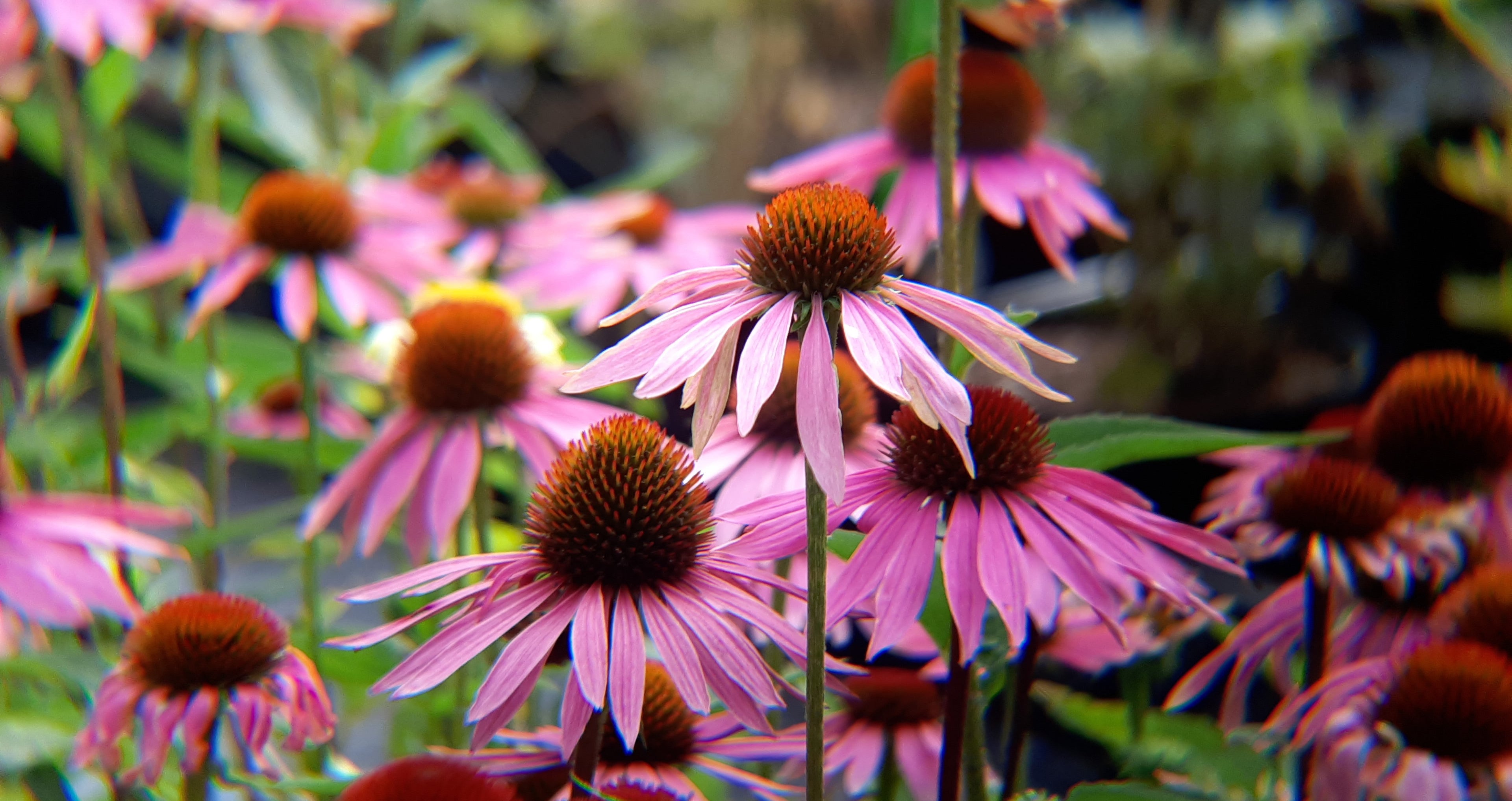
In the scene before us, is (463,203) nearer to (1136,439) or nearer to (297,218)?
(297,218)

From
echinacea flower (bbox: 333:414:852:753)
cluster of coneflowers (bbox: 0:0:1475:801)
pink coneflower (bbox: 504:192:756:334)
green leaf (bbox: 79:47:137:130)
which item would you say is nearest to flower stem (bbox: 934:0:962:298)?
cluster of coneflowers (bbox: 0:0:1475:801)

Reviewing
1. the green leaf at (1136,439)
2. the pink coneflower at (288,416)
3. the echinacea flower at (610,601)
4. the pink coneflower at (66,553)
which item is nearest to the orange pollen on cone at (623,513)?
the echinacea flower at (610,601)

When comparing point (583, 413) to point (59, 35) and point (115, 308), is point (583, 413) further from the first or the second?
point (115, 308)

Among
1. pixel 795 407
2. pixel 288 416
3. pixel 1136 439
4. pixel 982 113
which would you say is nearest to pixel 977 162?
pixel 982 113

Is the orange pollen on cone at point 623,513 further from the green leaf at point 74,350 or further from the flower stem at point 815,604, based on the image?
the green leaf at point 74,350

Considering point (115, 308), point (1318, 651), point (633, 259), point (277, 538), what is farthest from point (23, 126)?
point (1318, 651)

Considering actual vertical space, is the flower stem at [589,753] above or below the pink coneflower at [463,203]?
below

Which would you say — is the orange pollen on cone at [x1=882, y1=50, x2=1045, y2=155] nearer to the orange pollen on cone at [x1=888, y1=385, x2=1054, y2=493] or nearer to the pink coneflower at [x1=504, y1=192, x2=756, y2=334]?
the pink coneflower at [x1=504, y1=192, x2=756, y2=334]
